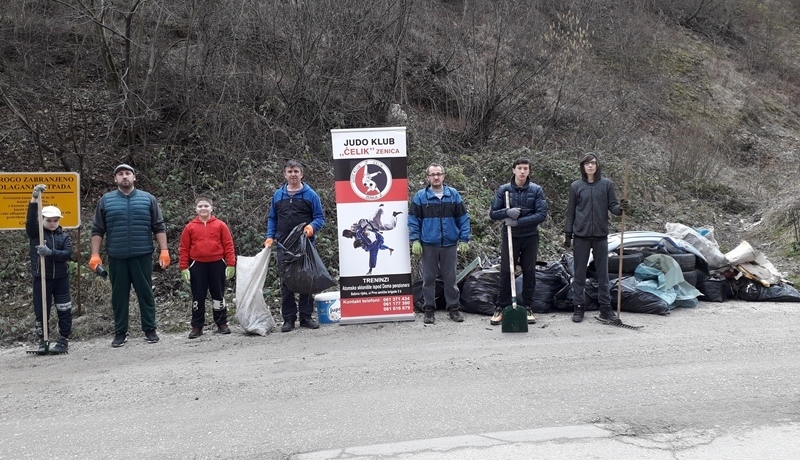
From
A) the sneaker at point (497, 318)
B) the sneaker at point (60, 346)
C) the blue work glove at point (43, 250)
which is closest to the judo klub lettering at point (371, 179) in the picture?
the sneaker at point (497, 318)

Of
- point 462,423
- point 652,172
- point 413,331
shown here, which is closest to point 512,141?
point 652,172

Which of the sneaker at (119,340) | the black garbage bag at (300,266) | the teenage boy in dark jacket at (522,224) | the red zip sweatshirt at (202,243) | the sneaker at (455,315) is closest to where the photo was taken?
the sneaker at (119,340)

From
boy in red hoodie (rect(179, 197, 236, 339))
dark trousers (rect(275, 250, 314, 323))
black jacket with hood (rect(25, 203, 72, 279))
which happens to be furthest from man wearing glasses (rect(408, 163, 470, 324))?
black jacket with hood (rect(25, 203, 72, 279))

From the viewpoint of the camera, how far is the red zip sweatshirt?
24.6 ft

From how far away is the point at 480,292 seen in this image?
27.7ft

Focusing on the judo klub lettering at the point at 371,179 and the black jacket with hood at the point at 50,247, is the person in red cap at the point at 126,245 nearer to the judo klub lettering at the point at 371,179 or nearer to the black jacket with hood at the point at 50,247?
the black jacket with hood at the point at 50,247

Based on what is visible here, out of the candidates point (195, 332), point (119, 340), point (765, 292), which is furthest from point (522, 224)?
point (119, 340)

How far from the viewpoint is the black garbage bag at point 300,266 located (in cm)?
766

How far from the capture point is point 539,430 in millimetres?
4516

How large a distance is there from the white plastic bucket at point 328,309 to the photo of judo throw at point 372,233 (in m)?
0.58

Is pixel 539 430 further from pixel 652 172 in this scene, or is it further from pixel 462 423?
pixel 652 172

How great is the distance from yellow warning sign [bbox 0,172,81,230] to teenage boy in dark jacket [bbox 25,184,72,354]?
0.85 metres

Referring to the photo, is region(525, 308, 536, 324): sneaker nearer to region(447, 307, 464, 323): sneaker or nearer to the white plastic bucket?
region(447, 307, 464, 323): sneaker

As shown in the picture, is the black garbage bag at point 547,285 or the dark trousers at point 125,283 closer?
the dark trousers at point 125,283
